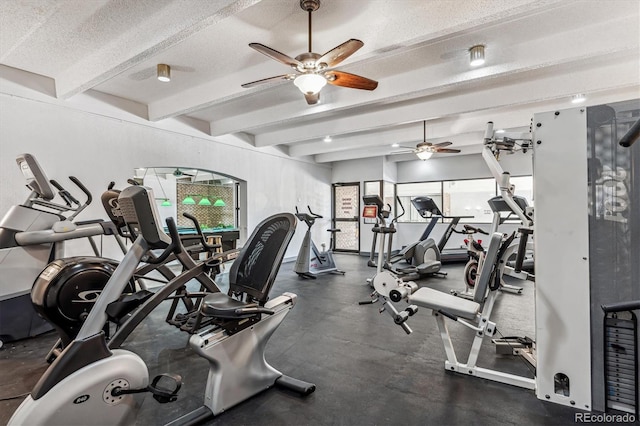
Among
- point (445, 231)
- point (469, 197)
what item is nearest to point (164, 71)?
point (445, 231)

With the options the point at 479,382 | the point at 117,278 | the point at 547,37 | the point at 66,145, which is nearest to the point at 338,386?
the point at 479,382

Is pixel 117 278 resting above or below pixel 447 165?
below

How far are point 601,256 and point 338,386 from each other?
1850 mm

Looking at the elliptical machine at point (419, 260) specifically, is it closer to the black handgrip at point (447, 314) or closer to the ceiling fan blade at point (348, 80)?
the ceiling fan blade at point (348, 80)

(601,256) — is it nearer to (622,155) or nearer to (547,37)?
(622,155)

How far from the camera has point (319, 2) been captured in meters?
2.47

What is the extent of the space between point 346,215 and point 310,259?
3.60 metres

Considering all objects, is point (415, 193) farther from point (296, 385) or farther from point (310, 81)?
point (296, 385)

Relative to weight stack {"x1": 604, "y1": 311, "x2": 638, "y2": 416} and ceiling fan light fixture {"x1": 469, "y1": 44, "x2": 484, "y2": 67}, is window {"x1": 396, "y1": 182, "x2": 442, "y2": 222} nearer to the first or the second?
ceiling fan light fixture {"x1": 469, "y1": 44, "x2": 484, "y2": 67}

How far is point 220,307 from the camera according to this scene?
1787mm

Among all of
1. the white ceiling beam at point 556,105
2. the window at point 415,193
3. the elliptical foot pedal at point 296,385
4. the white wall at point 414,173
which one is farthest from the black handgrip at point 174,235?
the window at point 415,193

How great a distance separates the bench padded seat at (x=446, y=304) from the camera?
226cm

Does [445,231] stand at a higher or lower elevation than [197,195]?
lower

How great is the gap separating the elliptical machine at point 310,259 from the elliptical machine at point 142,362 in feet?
11.9
